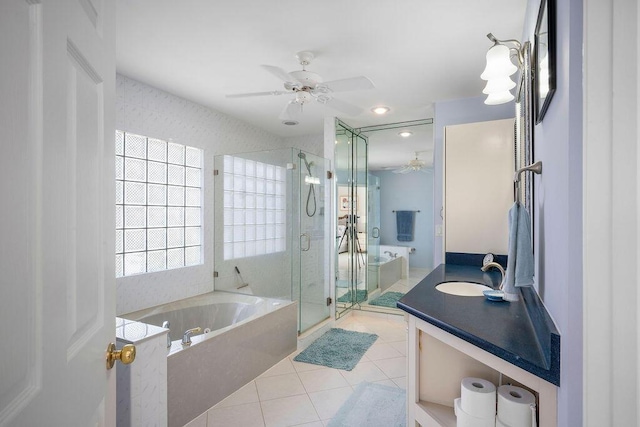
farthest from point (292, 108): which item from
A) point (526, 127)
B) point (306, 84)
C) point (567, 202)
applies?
point (567, 202)

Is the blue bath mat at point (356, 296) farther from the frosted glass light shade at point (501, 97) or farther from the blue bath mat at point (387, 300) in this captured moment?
the frosted glass light shade at point (501, 97)

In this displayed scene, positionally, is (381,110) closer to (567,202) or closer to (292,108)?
(292,108)

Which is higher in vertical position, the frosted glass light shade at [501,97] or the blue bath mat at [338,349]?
the frosted glass light shade at [501,97]

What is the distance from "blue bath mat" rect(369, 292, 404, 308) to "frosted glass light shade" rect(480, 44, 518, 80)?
3237mm

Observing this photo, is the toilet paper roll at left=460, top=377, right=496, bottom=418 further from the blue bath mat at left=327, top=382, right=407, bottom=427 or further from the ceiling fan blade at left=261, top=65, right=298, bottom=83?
Result: the ceiling fan blade at left=261, top=65, right=298, bottom=83

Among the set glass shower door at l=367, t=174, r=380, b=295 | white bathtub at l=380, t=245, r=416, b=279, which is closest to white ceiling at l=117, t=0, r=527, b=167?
glass shower door at l=367, t=174, r=380, b=295

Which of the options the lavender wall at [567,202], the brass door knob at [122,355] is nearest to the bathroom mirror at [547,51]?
the lavender wall at [567,202]

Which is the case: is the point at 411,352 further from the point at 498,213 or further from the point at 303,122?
the point at 303,122

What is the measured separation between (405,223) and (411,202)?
375mm

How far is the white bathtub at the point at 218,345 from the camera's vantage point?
83.8 inches

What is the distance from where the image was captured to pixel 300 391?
8.25ft

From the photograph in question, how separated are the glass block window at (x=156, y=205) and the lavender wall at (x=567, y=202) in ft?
9.69

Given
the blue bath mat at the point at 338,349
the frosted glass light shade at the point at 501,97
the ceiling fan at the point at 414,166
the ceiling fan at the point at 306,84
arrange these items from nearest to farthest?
1. the frosted glass light shade at the point at 501,97
2. the ceiling fan at the point at 306,84
3. the blue bath mat at the point at 338,349
4. the ceiling fan at the point at 414,166

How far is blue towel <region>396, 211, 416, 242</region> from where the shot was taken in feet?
19.1
